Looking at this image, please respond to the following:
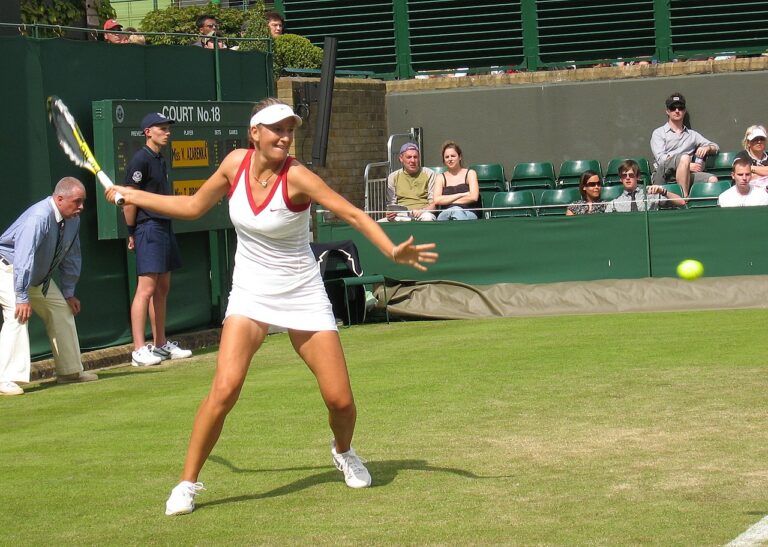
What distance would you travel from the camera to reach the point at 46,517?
21.7ft

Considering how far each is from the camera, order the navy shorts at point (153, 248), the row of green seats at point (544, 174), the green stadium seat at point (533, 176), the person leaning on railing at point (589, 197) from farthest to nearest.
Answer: the green stadium seat at point (533, 176) → the row of green seats at point (544, 174) → the person leaning on railing at point (589, 197) → the navy shorts at point (153, 248)

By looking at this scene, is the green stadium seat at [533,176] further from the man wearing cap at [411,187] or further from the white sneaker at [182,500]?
the white sneaker at [182,500]

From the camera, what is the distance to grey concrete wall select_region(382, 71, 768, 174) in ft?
63.4

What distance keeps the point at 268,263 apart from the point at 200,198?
0.47 m

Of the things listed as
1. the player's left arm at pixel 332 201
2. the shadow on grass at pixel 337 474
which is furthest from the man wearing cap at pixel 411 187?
the player's left arm at pixel 332 201

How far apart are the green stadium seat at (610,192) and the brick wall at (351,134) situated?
3945 mm

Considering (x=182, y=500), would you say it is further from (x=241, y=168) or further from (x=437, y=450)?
(x=437, y=450)

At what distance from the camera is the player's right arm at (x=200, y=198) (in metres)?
6.68

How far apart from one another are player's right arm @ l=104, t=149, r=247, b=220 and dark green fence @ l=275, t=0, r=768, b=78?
49.4ft

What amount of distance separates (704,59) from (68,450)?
1479 centimetres

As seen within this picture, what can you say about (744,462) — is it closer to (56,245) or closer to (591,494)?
(591,494)

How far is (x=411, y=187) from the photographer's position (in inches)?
677

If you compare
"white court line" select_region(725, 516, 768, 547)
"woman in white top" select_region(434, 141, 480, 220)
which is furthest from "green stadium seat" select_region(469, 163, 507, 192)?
"white court line" select_region(725, 516, 768, 547)

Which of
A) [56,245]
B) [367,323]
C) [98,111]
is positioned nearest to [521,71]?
[367,323]
